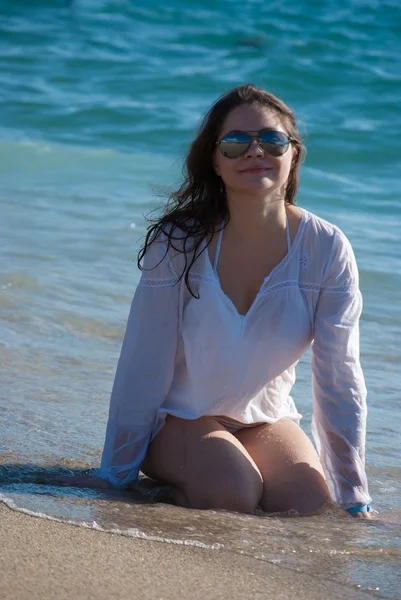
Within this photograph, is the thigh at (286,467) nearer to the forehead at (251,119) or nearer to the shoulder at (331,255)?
the shoulder at (331,255)

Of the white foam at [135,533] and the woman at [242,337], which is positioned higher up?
the woman at [242,337]

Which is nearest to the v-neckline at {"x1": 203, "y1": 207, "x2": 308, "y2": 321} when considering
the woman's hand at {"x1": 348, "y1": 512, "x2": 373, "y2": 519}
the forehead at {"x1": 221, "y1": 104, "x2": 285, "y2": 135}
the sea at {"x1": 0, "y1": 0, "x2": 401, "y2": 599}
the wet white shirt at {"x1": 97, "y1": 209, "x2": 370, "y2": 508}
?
the wet white shirt at {"x1": 97, "y1": 209, "x2": 370, "y2": 508}

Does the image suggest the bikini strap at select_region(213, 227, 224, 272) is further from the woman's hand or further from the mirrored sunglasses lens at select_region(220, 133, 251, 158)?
the woman's hand

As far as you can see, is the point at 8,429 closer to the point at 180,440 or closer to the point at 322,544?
the point at 180,440

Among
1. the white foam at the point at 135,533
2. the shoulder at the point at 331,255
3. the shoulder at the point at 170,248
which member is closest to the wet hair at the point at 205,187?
the shoulder at the point at 170,248

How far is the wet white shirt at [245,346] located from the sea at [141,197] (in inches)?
8.9

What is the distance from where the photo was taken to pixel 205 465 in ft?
10.7

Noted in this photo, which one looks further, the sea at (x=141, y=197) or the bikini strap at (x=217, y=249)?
the bikini strap at (x=217, y=249)

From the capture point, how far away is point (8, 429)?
12.8 ft

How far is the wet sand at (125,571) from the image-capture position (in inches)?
92.7

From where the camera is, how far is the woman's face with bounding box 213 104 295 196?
332 centimetres

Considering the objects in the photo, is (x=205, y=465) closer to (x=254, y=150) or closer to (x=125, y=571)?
(x=125, y=571)

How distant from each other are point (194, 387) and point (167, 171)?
7688 mm

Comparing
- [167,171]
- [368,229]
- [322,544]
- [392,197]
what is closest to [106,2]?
[167,171]
